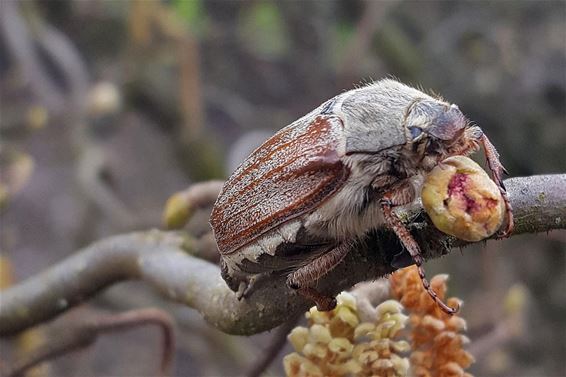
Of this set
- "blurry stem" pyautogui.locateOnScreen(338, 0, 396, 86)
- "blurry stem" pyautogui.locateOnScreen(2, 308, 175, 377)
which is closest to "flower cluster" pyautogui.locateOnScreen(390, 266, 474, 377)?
"blurry stem" pyautogui.locateOnScreen(2, 308, 175, 377)

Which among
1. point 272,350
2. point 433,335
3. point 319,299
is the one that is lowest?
point 272,350

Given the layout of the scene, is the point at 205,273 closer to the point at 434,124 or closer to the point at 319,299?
the point at 319,299

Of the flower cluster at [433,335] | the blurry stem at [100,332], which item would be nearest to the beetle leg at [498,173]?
the flower cluster at [433,335]

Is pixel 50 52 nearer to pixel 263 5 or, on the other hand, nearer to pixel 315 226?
pixel 263 5

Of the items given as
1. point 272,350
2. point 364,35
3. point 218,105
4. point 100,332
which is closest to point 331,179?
point 272,350

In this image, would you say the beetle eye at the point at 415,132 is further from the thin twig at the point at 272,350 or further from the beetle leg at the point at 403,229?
the thin twig at the point at 272,350

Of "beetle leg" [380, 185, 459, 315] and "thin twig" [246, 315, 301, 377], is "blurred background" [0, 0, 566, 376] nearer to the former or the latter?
"thin twig" [246, 315, 301, 377]
